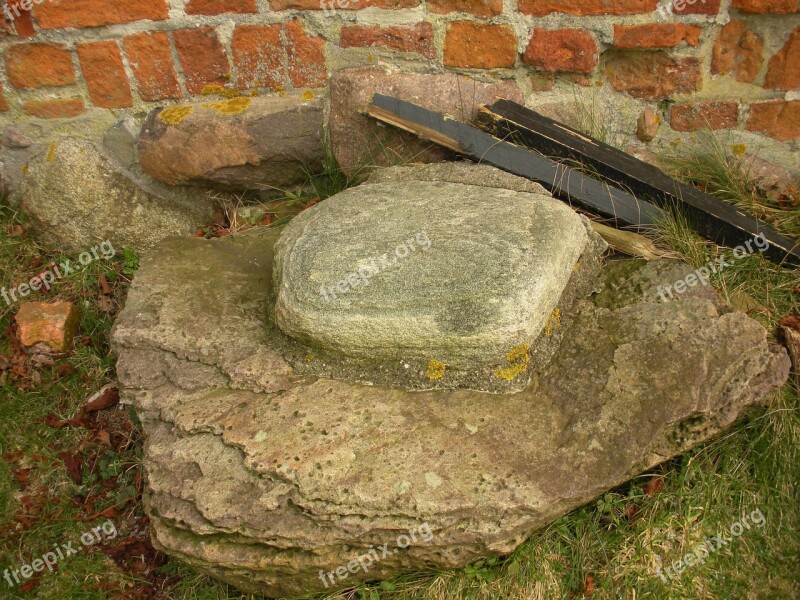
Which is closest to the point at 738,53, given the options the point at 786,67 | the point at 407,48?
the point at 786,67

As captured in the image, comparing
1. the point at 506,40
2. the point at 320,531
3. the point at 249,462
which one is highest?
the point at 506,40

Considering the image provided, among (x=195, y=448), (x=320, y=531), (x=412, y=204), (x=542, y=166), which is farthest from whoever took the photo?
(x=542, y=166)

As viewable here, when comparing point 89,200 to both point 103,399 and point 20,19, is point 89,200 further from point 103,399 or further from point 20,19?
point 103,399

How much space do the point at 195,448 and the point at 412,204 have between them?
1003 millimetres

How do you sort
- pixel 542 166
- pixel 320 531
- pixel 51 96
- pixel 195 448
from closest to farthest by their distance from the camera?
pixel 320 531
pixel 195 448
pixel 542 166
pixel 51 96

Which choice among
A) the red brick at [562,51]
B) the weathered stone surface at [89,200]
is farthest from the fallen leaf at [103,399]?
the red brick at [562,51]

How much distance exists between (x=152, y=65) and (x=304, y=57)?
0.58 metres

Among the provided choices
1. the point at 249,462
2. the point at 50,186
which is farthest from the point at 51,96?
the point at 249,462

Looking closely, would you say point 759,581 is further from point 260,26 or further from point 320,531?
point 260,26

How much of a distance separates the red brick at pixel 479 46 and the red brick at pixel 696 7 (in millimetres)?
579

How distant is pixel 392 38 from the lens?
8.52 ft

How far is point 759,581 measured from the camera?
2029 millimetres

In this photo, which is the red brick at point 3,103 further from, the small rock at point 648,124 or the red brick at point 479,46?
the small rock at point 648,124

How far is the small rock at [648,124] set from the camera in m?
2.70
